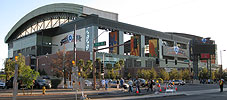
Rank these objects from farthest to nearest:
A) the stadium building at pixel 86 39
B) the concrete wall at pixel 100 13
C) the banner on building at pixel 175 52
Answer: the banner on building at pixel 175 52
the concrete wall at pixel 100 13
the stadium building at pixel 86 39

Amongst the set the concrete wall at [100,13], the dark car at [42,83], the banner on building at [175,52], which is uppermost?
the concrete wall at [100,13]

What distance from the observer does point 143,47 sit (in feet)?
318

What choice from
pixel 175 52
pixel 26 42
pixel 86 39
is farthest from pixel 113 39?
pixel 175 52

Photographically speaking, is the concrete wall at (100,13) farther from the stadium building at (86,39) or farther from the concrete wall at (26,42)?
the concrete wall at (26,42)

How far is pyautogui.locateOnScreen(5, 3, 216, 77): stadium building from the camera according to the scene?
82062 mm

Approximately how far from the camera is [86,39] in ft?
269

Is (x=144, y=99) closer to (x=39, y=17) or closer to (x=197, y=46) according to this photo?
(x=197, y=46)

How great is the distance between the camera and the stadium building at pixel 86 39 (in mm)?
82062

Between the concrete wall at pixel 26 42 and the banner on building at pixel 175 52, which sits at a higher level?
the concrete wall at pixel 26 42

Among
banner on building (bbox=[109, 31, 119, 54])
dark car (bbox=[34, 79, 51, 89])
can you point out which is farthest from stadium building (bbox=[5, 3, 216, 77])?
dark car (bbox=[34, 79, 51, 89])

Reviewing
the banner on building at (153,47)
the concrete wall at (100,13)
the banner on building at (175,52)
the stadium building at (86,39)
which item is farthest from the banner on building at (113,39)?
the banner on building at (175,52)

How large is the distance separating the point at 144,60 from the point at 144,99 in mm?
79059

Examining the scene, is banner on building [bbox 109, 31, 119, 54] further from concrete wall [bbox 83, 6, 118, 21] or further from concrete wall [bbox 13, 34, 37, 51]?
concrete wall [bbox 13, 34, 37, 51]

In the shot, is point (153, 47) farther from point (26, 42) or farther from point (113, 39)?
point (26, 42)
